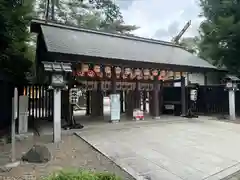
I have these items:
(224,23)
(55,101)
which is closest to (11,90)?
(55,101)

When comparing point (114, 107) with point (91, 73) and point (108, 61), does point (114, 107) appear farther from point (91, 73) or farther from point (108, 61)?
point (108, 61)

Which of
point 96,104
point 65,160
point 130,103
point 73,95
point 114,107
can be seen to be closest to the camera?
point 65,160

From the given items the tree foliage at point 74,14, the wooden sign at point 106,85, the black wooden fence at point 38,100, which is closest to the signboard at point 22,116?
the black wooden fence at point 38,100

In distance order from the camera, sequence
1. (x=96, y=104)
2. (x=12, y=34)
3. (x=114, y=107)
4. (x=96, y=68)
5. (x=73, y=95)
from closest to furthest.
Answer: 1. (x=12, y=34)
2. (x=73, y=95)
3. (x=96, y=68)
4. (x=114, y=107)
5. (x=96, y=104)

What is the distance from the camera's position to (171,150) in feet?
21.0

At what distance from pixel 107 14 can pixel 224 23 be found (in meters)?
9.94

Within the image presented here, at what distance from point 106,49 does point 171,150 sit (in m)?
5.79

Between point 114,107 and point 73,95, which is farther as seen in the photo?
point 114,107

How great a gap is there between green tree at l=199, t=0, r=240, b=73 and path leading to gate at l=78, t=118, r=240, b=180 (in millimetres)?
6863

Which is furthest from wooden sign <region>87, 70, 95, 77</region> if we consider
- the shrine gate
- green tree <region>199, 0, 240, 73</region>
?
green tree <region>199, 0, 240, 73</region>

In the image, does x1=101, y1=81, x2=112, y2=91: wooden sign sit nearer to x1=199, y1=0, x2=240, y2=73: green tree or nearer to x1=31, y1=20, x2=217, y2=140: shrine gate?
x1=31, y1=20, x2=217, y2=140: shrine gate

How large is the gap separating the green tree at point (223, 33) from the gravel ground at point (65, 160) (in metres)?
11.5

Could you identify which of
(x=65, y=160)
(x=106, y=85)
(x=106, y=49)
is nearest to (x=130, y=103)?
(x=106, y=85)

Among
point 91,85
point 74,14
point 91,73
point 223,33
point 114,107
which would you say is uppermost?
point 74,14
